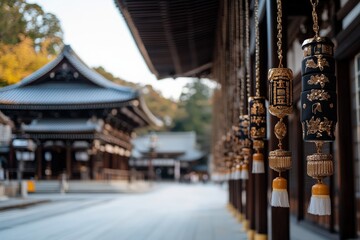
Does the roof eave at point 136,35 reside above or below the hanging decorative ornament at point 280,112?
above

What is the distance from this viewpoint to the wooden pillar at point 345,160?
19.2 ft

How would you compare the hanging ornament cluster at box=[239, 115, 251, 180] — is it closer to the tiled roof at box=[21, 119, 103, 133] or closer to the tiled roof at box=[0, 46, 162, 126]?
the tiled roof at box=[0, 46, 162, 126]

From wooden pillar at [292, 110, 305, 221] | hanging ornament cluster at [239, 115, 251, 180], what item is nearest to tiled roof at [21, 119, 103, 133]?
wooden pillar at [292, 110, 305, 221]

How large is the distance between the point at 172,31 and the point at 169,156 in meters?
42.1

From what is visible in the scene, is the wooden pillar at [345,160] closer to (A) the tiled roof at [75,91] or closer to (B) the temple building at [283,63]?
(B) the temple building at [283,63]

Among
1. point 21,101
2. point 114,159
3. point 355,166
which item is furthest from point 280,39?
point 114,159

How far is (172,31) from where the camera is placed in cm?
980

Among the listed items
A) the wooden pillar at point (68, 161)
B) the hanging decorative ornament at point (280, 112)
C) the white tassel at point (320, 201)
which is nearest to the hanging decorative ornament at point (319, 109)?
the white tassel at point (320, 201)

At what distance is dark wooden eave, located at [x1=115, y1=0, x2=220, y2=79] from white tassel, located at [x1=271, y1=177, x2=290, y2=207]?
502 centimetres

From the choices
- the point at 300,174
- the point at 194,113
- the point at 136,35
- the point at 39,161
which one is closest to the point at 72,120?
the point at 39,161

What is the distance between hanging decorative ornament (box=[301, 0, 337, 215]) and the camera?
244cm

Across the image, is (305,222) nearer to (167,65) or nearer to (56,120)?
(167,65)

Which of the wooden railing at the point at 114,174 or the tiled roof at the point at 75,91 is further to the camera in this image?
the wooden railing at the point at 114,174

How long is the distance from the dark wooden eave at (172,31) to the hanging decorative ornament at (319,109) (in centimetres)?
511
